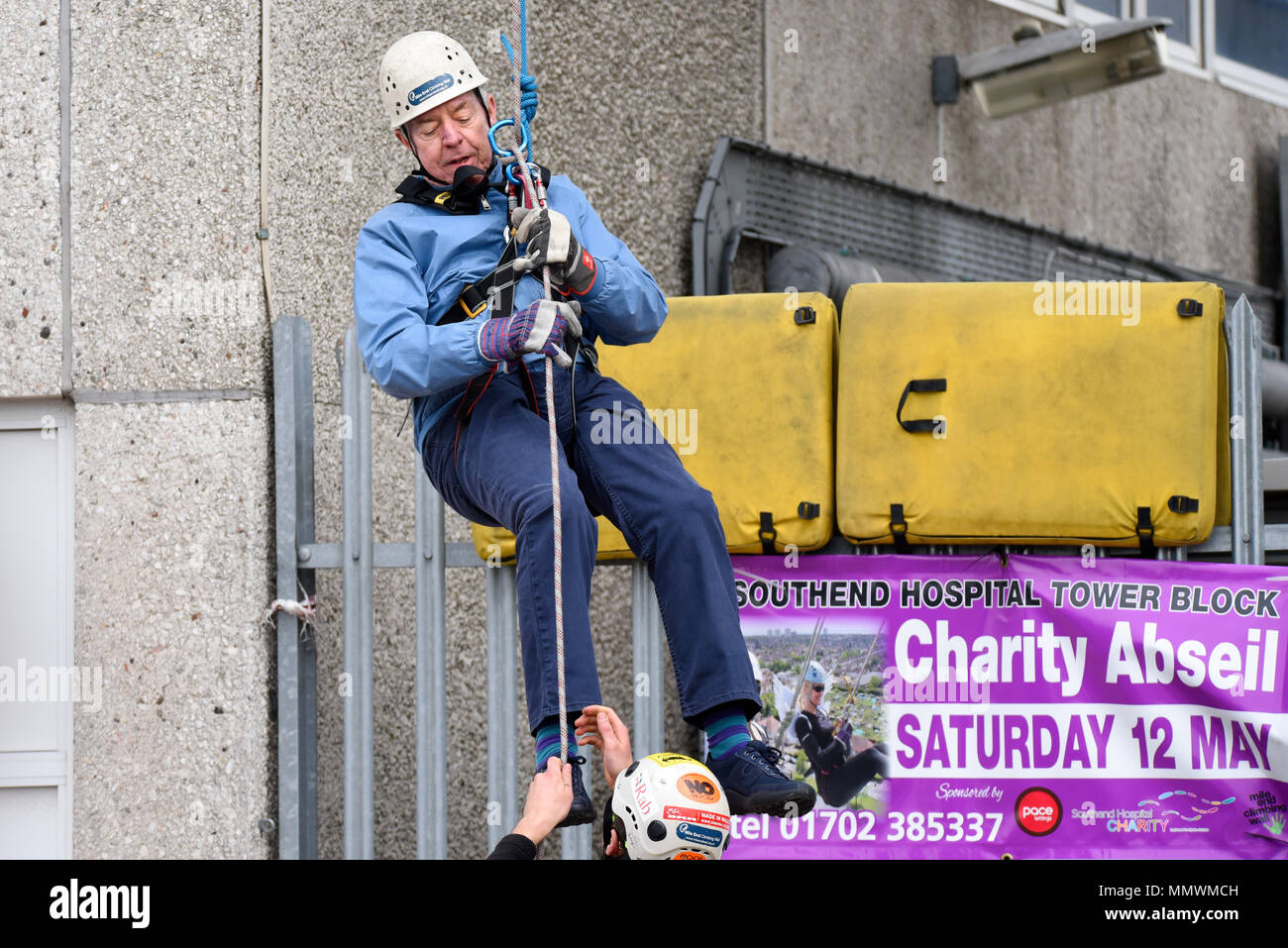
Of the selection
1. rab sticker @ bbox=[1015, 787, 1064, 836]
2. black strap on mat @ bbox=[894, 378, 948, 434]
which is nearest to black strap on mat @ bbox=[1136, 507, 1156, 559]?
black strap on mat @ bbox=[894, 378, 948, 434]

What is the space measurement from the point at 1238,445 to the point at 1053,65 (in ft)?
12.8

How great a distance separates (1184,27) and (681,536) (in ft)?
23.4

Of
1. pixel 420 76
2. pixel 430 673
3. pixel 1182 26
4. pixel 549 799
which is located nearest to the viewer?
pixel 549 799

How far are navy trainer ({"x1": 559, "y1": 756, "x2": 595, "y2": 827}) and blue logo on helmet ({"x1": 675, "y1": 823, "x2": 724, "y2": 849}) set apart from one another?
30cm

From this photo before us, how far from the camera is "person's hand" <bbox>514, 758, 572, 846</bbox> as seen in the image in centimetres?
313

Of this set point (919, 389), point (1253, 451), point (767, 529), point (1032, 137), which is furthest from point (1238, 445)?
point (1032, 137)

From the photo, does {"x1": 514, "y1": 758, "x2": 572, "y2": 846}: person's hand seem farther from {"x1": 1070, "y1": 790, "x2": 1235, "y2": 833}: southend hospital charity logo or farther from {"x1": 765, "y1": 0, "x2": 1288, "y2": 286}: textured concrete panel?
{"x1": 765, "y1": 0, "x2": 1288, "y2": 286}: textured concrete panel

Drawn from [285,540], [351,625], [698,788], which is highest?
[285,540]

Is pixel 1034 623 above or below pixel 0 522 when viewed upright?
below

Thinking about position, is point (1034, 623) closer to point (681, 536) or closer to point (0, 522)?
point (681, 536)

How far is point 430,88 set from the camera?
376 centimetres

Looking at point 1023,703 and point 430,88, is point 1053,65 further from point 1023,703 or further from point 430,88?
point 430,88

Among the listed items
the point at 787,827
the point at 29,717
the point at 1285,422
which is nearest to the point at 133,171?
the point at 29,717

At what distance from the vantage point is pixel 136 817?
481cm
